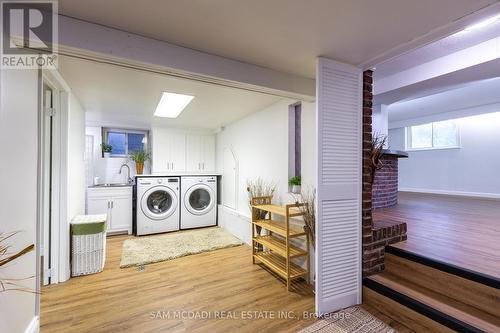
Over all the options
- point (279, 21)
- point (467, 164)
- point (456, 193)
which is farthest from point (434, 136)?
point (279, 21)

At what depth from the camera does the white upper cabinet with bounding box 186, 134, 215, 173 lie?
4979 millimetres

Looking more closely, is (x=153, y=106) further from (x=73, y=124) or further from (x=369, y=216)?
(x=369, y=216)

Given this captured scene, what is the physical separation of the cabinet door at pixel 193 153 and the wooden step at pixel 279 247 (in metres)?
2.61

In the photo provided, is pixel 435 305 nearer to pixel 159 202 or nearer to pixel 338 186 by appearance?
pixel 338 186

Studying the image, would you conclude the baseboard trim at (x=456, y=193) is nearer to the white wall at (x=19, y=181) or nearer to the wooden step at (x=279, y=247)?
the wooden step at (x=279, y=247)

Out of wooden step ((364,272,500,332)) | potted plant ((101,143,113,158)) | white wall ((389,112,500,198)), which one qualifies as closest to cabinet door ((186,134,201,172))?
potted plant ((101,143,113,158))

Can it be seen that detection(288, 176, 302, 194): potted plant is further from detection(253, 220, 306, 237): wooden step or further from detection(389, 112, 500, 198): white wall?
detection(389, 112, 500, 198): white wall

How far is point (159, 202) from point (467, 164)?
7.51 m

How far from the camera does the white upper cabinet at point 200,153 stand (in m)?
4.98

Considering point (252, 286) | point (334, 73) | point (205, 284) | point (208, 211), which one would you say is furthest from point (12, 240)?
point (208, 211)

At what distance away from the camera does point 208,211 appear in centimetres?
479

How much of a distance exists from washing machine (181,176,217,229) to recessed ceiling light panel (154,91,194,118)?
138 cm

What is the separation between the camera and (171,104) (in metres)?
3.27
